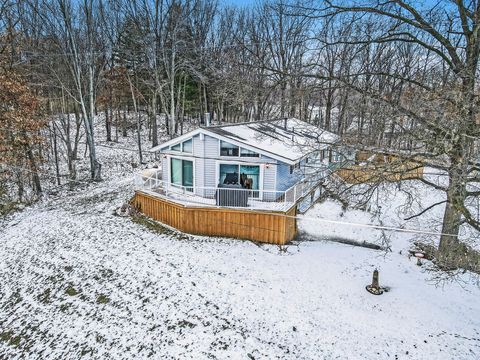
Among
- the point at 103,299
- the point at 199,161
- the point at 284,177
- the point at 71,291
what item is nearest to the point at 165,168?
the point at 199,161

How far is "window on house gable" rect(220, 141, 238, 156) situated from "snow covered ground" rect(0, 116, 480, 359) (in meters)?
3.93

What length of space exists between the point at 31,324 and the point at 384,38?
12106mm

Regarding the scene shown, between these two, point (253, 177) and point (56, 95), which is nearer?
point (253, 177)

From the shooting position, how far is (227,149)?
13.3 metres

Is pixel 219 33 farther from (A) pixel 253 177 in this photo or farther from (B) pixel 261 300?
(B) pixel 261 300

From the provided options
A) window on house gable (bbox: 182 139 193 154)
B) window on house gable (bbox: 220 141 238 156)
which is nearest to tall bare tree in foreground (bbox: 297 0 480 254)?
window on house gable (bbox: 220 141 238 156)

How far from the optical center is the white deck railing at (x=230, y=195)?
479 inches

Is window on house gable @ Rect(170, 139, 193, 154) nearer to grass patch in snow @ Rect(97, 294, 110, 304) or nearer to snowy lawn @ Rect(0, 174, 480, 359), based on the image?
snowy lawn @ Rect(0, 174, 480, 359)

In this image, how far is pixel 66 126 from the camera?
21.1 metres

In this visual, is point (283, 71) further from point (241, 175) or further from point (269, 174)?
point (241, 175)

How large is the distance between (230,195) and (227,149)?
7.61ft

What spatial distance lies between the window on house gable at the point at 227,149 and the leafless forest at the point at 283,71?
2.09m

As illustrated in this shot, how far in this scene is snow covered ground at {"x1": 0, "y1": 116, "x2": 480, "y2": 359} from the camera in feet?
23.3

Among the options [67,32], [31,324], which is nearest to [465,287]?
[31,324]
